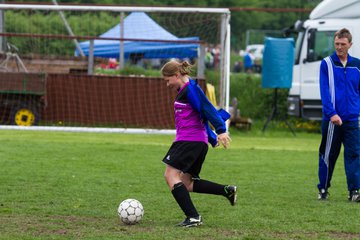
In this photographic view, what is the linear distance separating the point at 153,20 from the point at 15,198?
15.3 meters

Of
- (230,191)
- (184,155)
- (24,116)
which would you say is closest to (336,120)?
(230,191)

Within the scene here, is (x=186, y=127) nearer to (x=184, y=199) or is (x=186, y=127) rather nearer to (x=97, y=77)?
(x=184, y=199)

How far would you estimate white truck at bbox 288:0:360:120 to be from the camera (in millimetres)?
21281

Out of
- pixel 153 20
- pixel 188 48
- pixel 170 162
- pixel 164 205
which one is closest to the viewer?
pixel 170 162

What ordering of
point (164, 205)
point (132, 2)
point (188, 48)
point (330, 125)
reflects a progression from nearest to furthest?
point (164, 205) < point (330, 125) < point (188, 48) < point (132, 2)

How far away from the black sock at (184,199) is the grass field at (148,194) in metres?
0.20

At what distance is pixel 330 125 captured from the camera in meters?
9.40

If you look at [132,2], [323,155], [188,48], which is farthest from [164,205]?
[132,2]

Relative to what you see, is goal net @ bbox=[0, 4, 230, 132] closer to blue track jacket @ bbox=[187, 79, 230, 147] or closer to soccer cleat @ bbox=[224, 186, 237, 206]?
soccer cleat @ bbox=[224, 186, 237, 206]

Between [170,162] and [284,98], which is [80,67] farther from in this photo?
[170,162]

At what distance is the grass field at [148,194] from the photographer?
23.6 ft

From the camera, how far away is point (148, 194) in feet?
31.6

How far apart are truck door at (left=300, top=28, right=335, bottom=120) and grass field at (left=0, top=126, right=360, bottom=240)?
458 cm

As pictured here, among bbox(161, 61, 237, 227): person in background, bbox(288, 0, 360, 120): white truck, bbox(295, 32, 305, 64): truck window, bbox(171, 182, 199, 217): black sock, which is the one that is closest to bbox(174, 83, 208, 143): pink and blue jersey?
bbox(161, 61, 237, 227): person in background
